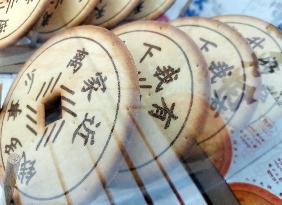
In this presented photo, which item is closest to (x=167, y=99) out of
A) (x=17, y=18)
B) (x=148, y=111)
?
(x=148, y=111)

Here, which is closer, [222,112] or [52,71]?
[222,112]

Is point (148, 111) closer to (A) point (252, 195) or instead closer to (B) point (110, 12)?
(A) point (252, 195)

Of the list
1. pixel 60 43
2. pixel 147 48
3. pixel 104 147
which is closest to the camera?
pixel 104 147

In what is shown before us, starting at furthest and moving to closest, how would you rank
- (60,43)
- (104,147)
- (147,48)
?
1. (60,43)
2. (147,48)
3. (104,147)

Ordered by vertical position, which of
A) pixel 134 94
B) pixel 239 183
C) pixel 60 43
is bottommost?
pixel 239 183

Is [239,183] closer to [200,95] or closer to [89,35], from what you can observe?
[200,95]

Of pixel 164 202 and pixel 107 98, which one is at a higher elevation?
pixel 107 98

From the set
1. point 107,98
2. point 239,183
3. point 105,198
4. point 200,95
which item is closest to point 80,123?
point 107,98
